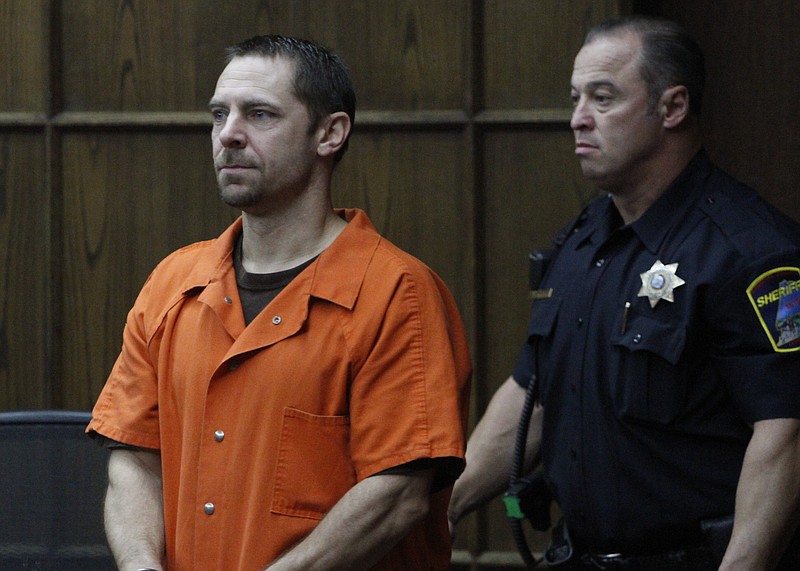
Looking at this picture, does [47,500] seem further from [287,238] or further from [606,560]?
[606,560]

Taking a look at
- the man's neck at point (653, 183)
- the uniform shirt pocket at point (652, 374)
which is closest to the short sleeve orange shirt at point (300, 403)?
the uniform shirt pocket at point (652, 374)

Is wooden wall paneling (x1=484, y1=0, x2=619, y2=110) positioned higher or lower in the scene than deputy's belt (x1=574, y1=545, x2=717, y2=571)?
higher

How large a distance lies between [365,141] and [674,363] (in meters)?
1.47

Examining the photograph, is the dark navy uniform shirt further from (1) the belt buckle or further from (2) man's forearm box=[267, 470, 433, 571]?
(2) man's forearm box=[267, 470, 433, 571]

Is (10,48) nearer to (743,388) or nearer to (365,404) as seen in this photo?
(365,404)

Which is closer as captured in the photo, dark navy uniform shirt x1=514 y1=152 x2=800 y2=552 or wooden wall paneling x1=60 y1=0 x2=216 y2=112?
dark navy uniform shirt x1=514 y1=152 x2=800 y2=552

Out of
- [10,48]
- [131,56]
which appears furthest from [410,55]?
[10,48]

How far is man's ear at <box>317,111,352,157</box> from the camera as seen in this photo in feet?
8.50

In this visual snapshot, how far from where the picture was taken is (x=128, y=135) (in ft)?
13.2

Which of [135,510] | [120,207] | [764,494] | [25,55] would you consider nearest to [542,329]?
[764,494]

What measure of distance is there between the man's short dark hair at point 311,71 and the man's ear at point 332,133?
0.01 m

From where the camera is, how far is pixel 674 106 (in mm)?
3049

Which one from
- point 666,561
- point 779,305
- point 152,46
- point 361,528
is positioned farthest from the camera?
point 152,46

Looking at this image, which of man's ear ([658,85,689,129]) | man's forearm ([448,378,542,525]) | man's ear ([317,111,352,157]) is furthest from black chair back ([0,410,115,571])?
man's ear ([658,85,689,129])
